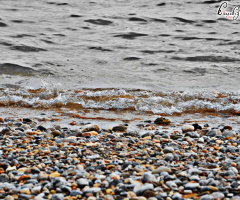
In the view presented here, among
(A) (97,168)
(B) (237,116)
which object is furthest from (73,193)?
(B) (237,116)

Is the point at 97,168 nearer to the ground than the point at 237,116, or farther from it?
farther from it

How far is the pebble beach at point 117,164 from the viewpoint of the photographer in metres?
2.79

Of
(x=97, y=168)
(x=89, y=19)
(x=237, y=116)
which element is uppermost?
(x=89, y=19)

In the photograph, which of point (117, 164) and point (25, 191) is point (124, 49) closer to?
point (117, 164)

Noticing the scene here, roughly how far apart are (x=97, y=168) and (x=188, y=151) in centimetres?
118

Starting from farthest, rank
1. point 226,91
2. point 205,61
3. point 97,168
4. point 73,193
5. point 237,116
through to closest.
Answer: point 205,61, point 226,91, point 237,116, point 97,168, point 73,193

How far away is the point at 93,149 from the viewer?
3.89 m

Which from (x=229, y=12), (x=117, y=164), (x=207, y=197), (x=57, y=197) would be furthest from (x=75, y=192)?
(x=229, y=12)

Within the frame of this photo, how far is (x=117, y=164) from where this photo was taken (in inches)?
135

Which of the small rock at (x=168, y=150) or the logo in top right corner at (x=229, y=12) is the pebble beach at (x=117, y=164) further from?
the logo in top right corner at (x=229, y=12)

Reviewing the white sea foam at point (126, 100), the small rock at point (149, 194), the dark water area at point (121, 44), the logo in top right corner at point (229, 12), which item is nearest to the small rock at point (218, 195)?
the small rock at point (149, 194)

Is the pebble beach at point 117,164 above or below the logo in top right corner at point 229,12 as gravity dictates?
below

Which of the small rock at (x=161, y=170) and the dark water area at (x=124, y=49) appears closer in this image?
the small rock at (x=161, y=170)

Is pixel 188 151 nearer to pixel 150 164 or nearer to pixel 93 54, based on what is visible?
pixel 150 164
